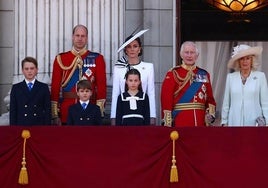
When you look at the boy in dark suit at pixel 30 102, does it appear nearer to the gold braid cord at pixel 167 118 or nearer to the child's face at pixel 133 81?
the child's face at pixel 133 81

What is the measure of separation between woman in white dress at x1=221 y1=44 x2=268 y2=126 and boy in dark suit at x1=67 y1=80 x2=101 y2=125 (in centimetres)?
161

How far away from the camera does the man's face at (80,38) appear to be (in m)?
12.0

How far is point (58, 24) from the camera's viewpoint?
13445mm

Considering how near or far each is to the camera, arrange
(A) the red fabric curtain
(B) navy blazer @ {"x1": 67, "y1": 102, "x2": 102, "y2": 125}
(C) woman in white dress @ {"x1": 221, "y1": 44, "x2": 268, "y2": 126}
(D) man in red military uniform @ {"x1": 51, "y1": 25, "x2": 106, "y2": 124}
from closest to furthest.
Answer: (A) the red fabric curtain, (B) navy blazer @ {"x1": 67, "y1": 102, "x2": 102, "y2": 125}, (C) woman in white dress @ {"x1": 221, "y1": 44, "x2": 268, "y2": 126}, (D) man in red military uniform @ {"x1": 51, "y1": 25, "x2": 106, "y2": 124}

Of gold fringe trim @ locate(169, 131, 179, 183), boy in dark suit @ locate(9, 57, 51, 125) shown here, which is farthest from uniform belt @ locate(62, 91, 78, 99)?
gold fringe trim @ locate(169, 131, 179, 183)

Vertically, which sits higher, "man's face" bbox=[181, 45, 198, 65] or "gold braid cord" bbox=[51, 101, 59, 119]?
"man's face" bbox=[181, 45, 198, 65]

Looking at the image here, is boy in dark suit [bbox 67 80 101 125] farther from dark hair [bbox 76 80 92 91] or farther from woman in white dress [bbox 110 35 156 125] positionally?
woman in white dress [bbox 110 35 156 125]

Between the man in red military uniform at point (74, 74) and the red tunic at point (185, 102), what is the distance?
82 centimetres

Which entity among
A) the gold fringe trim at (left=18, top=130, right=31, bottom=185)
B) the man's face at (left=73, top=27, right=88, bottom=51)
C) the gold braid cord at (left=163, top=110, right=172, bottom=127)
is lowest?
the gold fringe trim at (left=18, top=130, right=31, bottom=185)

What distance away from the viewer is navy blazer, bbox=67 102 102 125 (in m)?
11.4

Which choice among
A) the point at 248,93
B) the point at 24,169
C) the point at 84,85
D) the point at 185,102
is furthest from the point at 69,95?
the point at 248,93

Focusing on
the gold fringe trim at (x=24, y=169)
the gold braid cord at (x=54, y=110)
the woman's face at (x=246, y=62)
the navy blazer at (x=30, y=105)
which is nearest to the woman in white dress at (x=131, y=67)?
the gold braid cord at (x=54, y=110)

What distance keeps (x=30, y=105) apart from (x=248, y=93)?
2.51 metres

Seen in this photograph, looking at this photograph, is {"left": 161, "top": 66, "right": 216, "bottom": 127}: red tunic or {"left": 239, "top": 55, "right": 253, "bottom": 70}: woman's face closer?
{"left": 161, "top": 66, "right": 216, "bottom": 127}: red tunic
